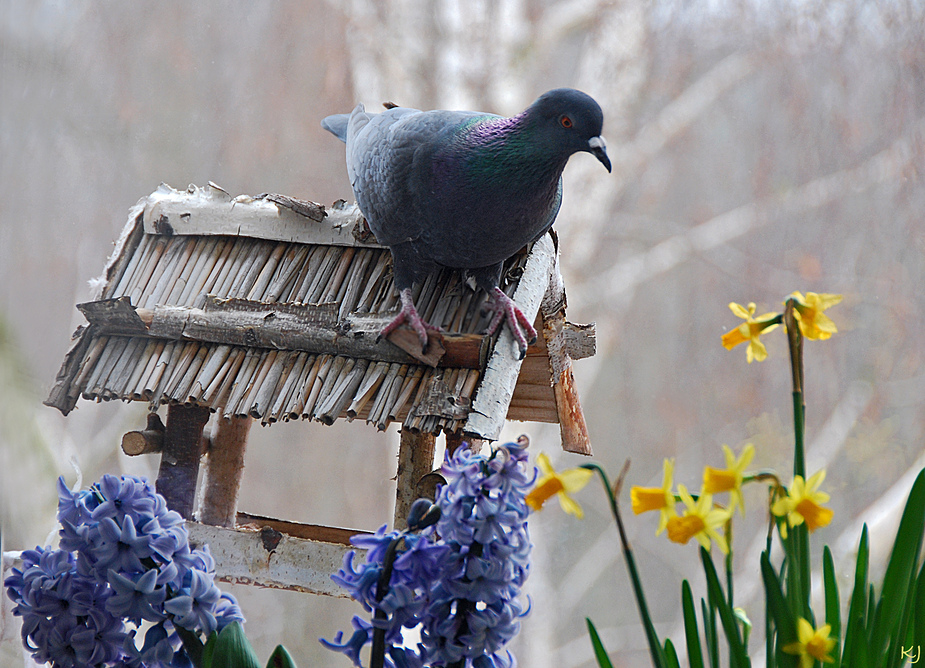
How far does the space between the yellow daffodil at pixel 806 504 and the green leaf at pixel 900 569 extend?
0.09 m

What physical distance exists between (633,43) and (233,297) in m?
1.36

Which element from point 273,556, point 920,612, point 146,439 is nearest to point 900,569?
point 920,612

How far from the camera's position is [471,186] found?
1.85 feet

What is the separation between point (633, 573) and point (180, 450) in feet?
1.62

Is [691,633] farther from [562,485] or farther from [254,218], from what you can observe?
[254,218]

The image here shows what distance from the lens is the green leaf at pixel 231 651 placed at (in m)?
0.37

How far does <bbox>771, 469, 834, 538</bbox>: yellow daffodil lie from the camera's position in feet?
1.02


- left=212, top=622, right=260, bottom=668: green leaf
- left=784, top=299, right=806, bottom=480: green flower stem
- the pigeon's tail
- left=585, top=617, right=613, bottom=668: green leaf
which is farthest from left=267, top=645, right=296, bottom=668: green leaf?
the pigeon's tail

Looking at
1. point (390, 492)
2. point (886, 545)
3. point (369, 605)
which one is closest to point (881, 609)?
point (369, 605)

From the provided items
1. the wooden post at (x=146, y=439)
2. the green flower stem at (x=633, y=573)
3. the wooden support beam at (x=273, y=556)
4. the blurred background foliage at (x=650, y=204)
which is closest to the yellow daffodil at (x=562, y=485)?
the green flower stem at (x=633, y=573)

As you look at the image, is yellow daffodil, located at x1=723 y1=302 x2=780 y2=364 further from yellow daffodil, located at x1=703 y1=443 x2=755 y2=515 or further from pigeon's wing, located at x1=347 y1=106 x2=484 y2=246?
pigeon's wing, located at x1=347 y1=106 x2=484 y2=246

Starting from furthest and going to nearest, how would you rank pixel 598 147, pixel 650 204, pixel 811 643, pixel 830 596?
pixel 650 204 → pixel 598 147 → pixel 830 596 → pixel 811 643

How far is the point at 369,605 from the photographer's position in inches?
14.1

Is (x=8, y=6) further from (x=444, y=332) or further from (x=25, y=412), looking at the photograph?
(x=444, y=332)
